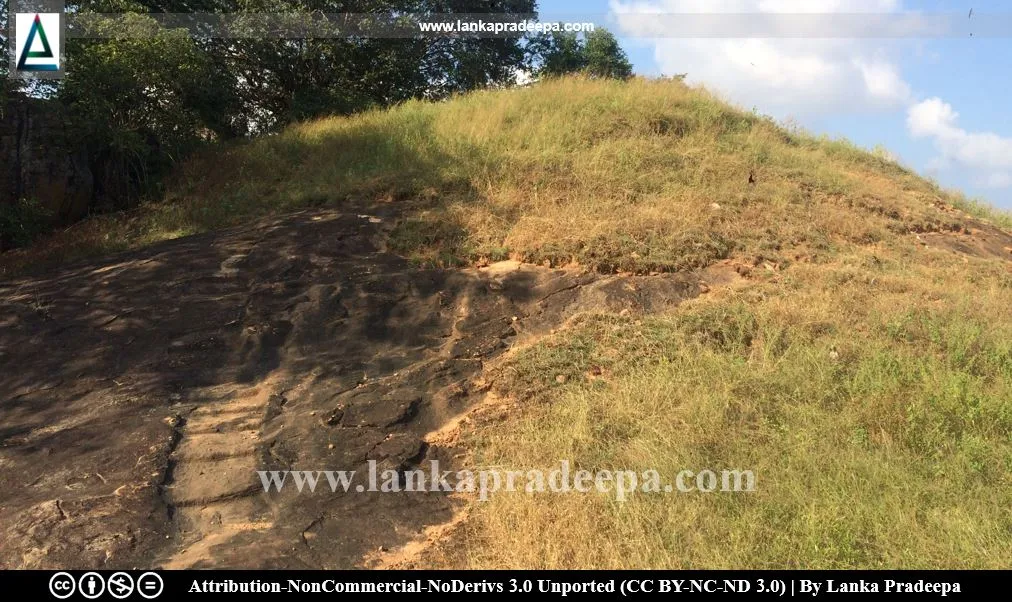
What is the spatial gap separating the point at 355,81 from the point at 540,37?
6.20m

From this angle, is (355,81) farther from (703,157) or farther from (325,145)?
(703,157)

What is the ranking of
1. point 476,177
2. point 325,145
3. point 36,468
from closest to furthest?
point 36,468, point 476,177, point 325,145

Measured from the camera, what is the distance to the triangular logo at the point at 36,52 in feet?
29.5

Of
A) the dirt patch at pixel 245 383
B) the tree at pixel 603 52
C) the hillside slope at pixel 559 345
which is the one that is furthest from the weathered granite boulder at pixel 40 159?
the tree at pixel 603 52

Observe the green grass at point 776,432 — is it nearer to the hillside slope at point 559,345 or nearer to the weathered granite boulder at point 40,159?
the hillside slope at point 559,345

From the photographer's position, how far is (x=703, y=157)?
8969 mm

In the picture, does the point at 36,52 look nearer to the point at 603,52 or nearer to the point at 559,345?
the point at 559,345

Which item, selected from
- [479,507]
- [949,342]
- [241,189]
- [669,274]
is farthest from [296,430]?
[241,189]

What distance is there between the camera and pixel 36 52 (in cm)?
907

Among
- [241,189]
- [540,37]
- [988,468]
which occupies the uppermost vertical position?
[540,37]

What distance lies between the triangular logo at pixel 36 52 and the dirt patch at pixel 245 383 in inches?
137

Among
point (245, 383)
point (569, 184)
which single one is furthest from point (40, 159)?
point (569, 184)

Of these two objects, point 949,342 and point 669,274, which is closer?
point 949,342
